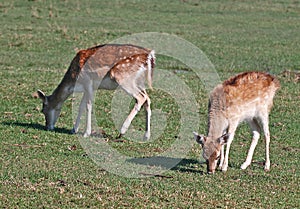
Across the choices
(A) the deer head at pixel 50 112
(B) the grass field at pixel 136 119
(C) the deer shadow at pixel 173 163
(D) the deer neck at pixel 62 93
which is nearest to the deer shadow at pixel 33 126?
(B) the grass field at pixel 136 119

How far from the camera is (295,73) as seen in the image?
19.8 meters

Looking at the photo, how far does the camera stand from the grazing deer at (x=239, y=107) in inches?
411

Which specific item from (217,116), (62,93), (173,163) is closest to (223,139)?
(217,116)

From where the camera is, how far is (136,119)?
552 inches

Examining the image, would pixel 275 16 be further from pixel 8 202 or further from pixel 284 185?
pixel 8 202

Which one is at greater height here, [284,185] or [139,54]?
[139,54]

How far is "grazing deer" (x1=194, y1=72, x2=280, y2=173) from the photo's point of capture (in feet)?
34.2

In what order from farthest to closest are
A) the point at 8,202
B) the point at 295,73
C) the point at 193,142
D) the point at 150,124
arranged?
the point at 295,73
the point at 150,124
the point at 193,142
the point at 8,202

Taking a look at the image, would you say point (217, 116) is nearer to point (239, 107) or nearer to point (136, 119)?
point (239, 107)

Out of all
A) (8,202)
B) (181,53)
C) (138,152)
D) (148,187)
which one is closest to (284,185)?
(148,187)

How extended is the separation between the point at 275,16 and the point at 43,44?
1393 centimetres

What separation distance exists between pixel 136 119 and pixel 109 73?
5.25 ft

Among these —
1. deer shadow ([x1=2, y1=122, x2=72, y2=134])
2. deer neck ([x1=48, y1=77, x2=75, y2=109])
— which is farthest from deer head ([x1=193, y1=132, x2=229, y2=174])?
deer neck ([x1=48, y1=77, x2=75, y2=109])

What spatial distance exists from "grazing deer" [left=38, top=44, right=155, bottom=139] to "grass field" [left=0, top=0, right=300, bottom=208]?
1.83 feet
